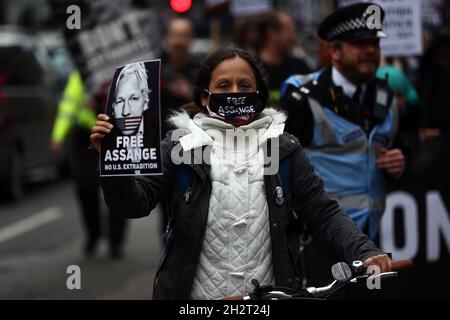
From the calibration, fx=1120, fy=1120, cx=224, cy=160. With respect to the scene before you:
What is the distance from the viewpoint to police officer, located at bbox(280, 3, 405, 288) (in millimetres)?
5496

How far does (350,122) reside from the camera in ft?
18.2

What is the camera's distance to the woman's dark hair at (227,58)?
428 cm

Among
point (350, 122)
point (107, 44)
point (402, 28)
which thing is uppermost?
point (402, 28)

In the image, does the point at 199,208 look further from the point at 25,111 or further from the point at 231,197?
the point at 25,111

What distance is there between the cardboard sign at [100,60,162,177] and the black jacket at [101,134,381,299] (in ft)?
0.20

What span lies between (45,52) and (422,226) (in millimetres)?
10660

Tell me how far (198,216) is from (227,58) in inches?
25.0

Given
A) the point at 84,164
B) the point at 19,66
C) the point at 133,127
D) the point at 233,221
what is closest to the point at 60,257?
the point at 84,164

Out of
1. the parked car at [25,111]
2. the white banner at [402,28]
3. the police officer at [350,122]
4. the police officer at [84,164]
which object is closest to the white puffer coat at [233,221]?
the police officer at [350,122]

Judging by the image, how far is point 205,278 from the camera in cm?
409

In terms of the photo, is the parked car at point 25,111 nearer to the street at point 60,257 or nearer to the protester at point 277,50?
the street at point 60,257

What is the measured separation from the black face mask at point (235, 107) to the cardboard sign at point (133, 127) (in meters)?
0.32
